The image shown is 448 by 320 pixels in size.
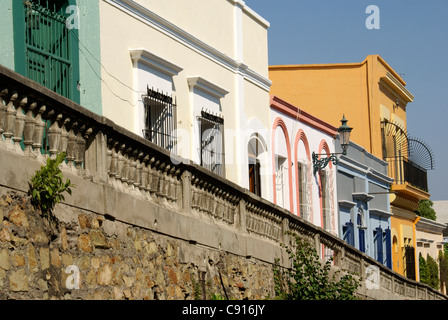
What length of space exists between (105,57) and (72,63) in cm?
97

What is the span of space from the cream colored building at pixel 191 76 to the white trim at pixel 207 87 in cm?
2

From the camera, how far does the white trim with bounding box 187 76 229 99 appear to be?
605 inches

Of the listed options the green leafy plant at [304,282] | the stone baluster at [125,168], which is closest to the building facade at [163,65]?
the stone baluster at [125,168]

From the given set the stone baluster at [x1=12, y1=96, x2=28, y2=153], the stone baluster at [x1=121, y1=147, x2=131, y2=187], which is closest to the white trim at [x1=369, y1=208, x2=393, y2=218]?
the stone baluster at [x1=121, y1=147, x2=131, y2=187]

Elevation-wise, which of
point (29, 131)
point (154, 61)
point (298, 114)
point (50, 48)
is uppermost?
point (298, 114)

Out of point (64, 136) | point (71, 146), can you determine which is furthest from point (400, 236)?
point (64, 136)

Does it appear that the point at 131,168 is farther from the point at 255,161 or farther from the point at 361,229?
the point at 361,229

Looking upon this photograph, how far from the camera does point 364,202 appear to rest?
27172 mm

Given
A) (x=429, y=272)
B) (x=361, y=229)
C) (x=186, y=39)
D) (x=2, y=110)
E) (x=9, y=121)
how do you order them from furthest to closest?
(x=429, y=272) → (x=361, y=229) → (x=186, y=39) → (x=9, y=121) → (x=2, y=110)

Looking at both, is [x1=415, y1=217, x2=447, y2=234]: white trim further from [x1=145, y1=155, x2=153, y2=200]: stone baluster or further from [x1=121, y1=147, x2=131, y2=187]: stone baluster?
[x1=121, y1=147, x2=131, y2=187]: stone baluster

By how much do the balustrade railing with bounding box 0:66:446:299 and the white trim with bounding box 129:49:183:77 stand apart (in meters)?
2.76

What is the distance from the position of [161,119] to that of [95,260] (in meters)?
6.45

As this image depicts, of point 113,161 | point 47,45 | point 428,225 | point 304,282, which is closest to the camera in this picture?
point 113,161
